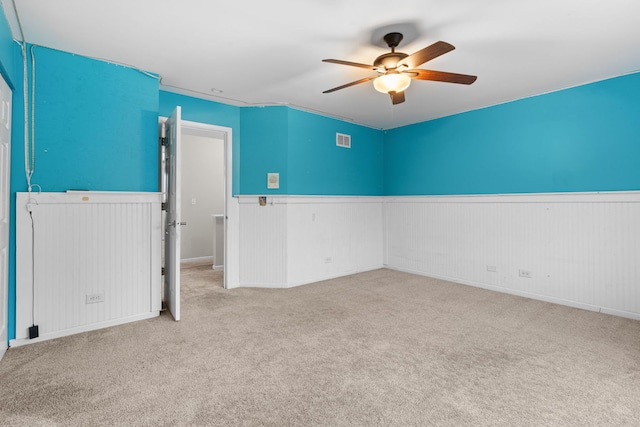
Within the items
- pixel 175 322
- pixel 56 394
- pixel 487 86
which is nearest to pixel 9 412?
pixel 56 394

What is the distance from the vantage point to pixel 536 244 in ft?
13.1

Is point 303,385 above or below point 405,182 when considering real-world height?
below

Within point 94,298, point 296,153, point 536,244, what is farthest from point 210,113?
point 536,244

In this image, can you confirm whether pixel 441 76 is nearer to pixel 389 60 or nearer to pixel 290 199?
pixel 389 60

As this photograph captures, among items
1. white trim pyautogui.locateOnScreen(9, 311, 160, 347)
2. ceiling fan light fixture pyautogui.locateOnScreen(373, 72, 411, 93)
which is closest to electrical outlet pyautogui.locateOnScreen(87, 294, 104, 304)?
white trim pyautogui.locateOnScreen(9, 311, 160, 347)

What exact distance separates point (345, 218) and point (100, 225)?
3.35 m

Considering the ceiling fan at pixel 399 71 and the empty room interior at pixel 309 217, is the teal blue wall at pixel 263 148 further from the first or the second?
the ceiling fan at pixel 399 71

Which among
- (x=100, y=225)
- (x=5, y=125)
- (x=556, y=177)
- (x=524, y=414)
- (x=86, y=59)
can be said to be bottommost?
(x=524, y=414)

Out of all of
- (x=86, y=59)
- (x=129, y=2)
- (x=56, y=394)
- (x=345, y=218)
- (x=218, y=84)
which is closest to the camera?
(x=56, y=394)

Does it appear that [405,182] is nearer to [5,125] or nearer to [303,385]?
[303,385]

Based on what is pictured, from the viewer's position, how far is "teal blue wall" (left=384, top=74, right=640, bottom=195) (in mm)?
3381

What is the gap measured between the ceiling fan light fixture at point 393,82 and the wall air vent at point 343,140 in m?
2.29

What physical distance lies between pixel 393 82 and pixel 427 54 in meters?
0.42

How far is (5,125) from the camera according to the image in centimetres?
241
